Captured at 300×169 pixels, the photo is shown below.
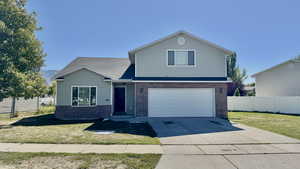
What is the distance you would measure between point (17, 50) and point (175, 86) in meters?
11.5

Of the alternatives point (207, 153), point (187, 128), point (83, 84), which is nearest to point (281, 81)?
point (187, 128)

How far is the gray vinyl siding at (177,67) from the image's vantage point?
13234 millimetres

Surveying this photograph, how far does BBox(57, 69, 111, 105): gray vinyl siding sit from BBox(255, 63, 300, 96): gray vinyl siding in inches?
779

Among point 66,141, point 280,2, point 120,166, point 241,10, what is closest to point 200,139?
point 120,166

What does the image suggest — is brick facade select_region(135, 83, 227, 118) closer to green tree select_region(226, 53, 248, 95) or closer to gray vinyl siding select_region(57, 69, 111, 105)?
gray vinyl siding select_region(57, 69, 111, 105)

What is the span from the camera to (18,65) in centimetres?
1103

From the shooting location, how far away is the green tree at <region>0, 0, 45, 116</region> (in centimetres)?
1026

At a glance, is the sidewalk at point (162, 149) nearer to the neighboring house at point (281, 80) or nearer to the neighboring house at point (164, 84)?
the neighboring house at point (164, 84)

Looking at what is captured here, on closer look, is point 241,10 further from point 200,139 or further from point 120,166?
point 120,166

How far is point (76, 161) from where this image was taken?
4547 mm

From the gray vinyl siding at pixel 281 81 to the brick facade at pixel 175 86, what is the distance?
10.9m

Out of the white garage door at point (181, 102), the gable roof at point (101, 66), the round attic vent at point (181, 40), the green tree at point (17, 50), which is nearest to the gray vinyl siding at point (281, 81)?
the white garage door at point (181, 102)

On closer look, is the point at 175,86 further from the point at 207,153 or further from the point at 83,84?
the point at 207,153

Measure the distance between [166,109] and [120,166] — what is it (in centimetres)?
909
